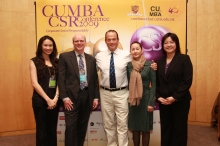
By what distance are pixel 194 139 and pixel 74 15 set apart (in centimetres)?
305

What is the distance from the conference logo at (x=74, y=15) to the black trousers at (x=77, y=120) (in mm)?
1227

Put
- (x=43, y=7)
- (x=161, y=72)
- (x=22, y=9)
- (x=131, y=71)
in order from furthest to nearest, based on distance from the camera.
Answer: (x=22, y=9) < (x=43, y=7) < (x=131, y=71) < (x=161, y=72)

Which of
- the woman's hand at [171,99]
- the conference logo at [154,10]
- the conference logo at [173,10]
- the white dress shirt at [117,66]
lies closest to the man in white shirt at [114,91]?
the white dress shirt at [117,66]

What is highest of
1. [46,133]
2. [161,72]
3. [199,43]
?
[199,43]

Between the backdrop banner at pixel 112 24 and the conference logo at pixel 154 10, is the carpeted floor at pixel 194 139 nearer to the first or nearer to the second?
the backdrop banner at pixel 112 24

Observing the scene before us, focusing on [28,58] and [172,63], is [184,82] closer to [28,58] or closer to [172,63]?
[172,63]

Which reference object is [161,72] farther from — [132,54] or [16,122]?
[16,122]

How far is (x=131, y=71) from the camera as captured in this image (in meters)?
2.84

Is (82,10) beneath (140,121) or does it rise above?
above

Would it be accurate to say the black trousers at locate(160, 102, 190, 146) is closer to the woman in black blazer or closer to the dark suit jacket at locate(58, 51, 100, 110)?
the woman in black blazer

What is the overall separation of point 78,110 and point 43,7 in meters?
1.73

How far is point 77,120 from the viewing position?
9.42ft

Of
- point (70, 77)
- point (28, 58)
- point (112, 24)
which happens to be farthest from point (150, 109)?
point (28, 58)

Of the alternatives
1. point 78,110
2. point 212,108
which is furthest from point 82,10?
point 212,108
